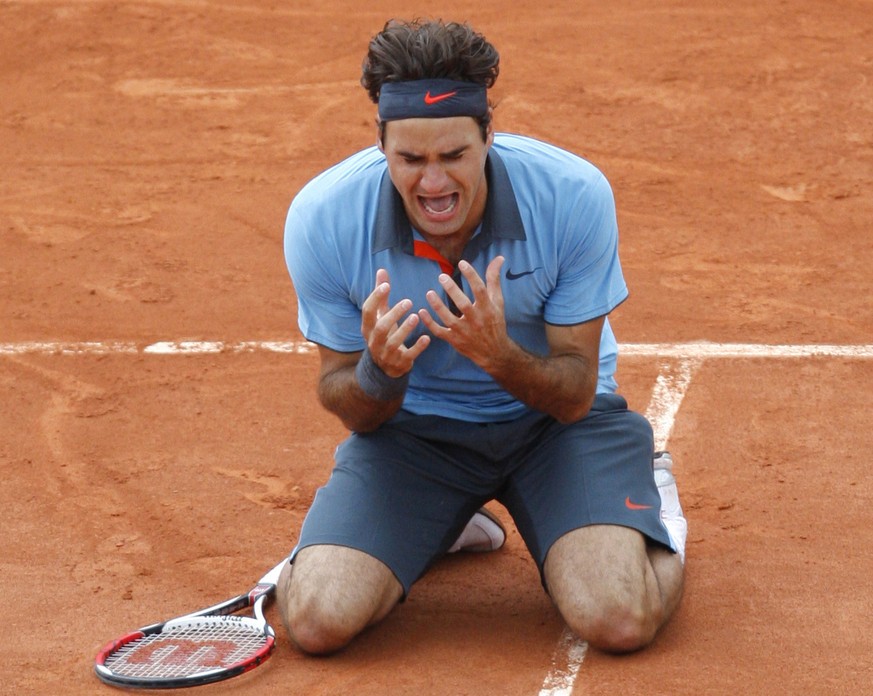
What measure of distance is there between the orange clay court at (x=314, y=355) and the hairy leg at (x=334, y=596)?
0.11 metres

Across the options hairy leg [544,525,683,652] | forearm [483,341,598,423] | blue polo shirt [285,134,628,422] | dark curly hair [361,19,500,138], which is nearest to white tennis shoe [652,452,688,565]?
hairy leg [544,525,683,652]

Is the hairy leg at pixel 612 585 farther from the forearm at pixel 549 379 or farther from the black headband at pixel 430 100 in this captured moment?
the black headband at pixel 430 100

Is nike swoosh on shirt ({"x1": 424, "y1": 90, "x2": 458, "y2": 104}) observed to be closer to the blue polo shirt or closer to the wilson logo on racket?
the blue polo shirt

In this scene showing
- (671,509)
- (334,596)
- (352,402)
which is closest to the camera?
(334,596)

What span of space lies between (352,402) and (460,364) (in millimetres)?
438

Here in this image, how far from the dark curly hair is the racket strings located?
5.63 feet

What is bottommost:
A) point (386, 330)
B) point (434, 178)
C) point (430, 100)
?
point (386, 330)

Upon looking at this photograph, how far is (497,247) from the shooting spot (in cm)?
482

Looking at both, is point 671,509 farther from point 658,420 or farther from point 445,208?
point 445,208

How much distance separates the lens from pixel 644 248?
8062 mm

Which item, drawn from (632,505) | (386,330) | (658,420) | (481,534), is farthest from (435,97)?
(658,420)

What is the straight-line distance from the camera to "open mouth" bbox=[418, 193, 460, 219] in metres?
4.66

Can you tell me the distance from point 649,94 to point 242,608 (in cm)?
583

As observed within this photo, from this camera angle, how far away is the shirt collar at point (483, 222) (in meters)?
4.79
